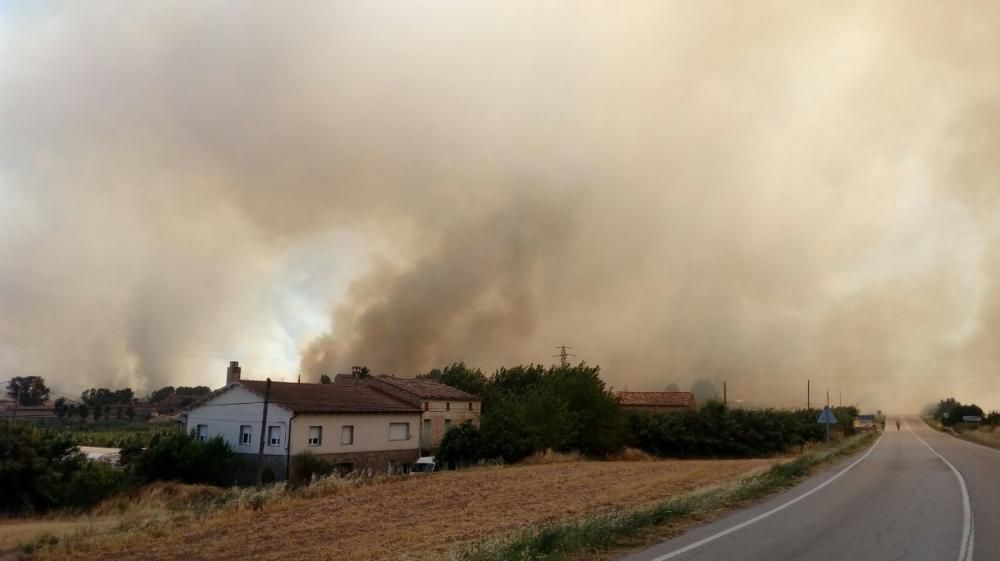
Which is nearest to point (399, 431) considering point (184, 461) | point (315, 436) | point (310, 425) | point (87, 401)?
point (315, 436)

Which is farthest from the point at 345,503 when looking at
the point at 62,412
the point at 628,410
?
the point at 62,412

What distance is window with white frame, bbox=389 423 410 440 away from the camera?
48.3 m

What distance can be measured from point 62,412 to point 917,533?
421 ft

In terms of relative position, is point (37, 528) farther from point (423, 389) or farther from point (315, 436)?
point (423, 389)

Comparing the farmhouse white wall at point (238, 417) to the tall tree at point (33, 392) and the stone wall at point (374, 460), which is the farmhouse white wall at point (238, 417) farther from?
the tall tree at point (33, 392)

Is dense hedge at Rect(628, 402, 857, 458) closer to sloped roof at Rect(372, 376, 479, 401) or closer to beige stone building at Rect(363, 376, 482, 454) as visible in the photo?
beige stone building at Rect(363, 376, 482, 454)

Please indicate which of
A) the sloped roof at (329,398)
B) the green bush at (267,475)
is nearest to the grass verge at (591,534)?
the green bush at (267,475)

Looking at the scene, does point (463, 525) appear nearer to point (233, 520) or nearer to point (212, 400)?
point (233, 520)

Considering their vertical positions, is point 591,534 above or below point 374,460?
above

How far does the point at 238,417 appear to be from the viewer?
146ft

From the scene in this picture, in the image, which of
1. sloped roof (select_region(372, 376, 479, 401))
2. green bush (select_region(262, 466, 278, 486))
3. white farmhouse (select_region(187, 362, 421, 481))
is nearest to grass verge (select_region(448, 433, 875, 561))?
white farmhouse (select_region(187, 362, 421, 481))

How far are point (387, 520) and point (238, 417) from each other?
28.9m

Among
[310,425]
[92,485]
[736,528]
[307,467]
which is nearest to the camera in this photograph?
[736,528]

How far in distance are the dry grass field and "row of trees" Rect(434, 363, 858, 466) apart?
16.1 m
